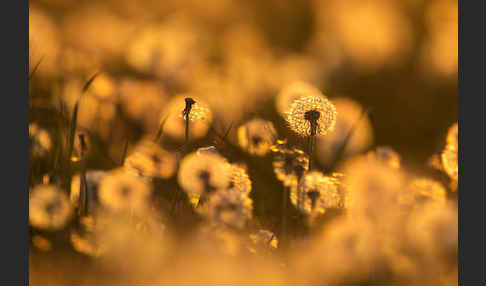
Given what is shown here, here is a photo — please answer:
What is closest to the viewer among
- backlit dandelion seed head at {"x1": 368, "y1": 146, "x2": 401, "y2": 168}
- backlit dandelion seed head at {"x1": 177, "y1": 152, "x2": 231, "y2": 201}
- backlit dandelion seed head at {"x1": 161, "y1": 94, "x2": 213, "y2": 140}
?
backlit dandelion seed head at {"x1": 177, "y1": 152, "x2": 231, "y2": 201}

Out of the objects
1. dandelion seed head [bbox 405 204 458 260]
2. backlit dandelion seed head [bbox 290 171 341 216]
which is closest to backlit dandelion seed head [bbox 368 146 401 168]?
backlit dandelion seed head [bbox 290 171 341 216]

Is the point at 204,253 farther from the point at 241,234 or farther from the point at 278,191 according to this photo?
the point at 278,191

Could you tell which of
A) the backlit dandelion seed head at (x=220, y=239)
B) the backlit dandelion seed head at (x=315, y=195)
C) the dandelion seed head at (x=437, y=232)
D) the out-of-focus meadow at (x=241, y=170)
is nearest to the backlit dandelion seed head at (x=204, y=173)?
the out-of-focus meadow at (x=241, y=170)

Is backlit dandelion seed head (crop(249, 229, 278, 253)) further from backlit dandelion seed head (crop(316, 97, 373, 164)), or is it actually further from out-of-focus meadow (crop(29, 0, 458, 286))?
backlit dandelion seed head (crop(316, 97, 373, 164))

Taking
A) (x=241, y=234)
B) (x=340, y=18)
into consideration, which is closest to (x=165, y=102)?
(x=241, y=234)

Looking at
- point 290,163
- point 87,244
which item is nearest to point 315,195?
point 290,163

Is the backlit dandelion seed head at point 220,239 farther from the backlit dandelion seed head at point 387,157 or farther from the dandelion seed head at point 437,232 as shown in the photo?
the backlit dandelion seed head at point 387,157
